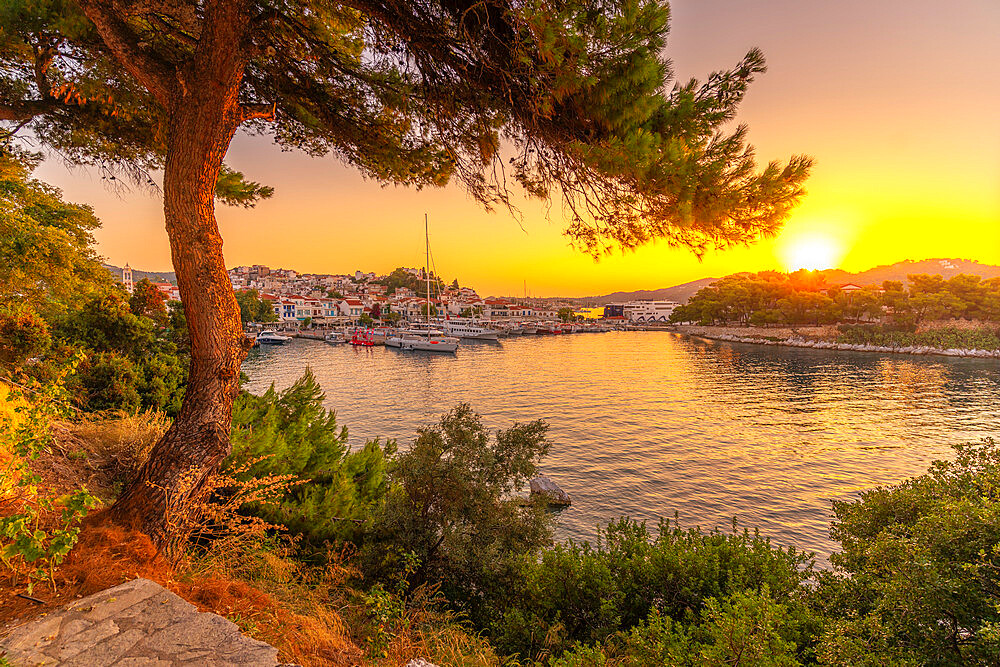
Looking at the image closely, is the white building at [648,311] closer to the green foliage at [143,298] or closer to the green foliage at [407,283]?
the green foliage at [407,283]

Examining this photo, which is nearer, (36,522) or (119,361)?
(36,522)

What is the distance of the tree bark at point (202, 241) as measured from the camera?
2.76m

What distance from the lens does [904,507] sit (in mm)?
3994

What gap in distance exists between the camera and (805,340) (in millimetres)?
47344

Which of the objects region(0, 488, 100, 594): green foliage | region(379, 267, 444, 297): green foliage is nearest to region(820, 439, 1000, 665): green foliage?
region(0, 488, 100, 594): green foliage

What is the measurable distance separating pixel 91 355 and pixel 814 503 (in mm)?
16841

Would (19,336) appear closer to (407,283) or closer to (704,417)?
(704,417)

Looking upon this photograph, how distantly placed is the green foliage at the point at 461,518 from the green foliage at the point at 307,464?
0.65m

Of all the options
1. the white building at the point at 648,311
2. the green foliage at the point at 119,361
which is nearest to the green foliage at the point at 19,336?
the green foliage at the point at 119,361

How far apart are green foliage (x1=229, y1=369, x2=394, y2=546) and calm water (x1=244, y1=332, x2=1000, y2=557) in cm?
475

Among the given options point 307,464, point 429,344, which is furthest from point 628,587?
point 429,344

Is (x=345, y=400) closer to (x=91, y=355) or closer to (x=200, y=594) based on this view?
(x=91, y=355)

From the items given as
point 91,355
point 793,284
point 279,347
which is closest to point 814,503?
point 91,355

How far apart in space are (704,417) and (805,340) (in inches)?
1564
